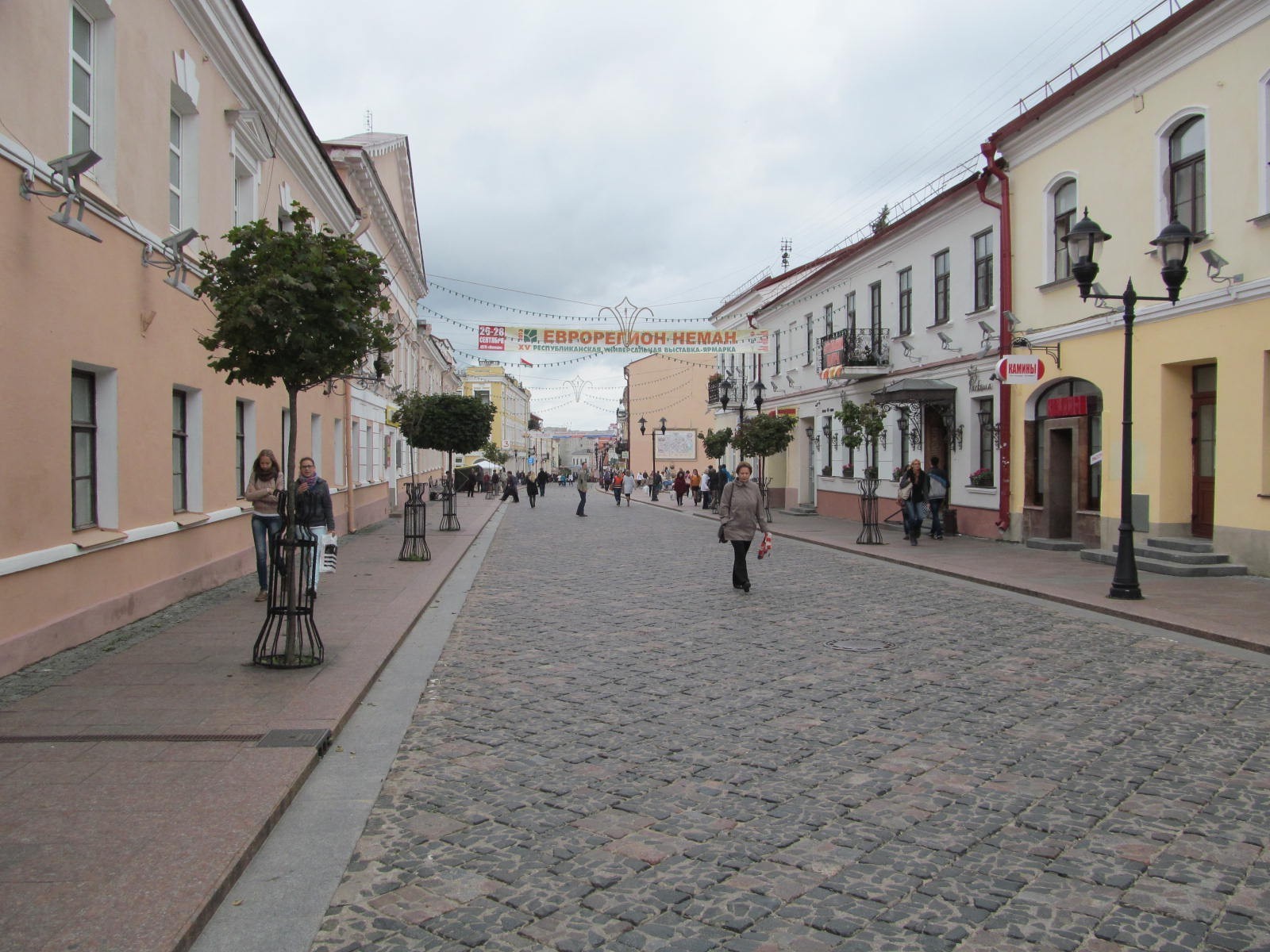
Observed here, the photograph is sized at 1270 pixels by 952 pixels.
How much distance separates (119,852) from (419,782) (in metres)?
1.54

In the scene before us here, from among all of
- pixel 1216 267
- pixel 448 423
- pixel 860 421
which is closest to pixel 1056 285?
pixel 1216 267

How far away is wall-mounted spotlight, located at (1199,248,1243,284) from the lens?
12734mm

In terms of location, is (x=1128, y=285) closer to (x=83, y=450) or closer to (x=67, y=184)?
(x=67, y=184)

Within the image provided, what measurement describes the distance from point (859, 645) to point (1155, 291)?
905cm

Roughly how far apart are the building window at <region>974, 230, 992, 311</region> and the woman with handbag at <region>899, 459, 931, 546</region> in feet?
12.2

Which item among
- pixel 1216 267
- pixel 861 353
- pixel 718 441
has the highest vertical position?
pixel 861 353

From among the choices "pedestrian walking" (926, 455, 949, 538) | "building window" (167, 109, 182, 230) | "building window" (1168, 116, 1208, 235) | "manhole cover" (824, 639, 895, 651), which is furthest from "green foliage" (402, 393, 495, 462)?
"manhole cover" (824, 639, 895, 651)

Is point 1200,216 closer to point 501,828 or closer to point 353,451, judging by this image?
point 501,828

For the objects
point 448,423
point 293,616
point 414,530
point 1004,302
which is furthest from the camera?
point 448,423

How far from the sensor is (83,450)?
8.71 meters

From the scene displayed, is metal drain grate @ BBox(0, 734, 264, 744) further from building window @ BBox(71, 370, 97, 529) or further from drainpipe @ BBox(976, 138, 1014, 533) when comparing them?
drainpipe @ BBox(976, 138, 1014, 533)

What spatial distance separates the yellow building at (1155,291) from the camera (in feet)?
41.3

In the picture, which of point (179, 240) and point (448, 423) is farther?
point (448, 423)

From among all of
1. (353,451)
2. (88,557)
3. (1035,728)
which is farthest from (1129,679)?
(353,451)
